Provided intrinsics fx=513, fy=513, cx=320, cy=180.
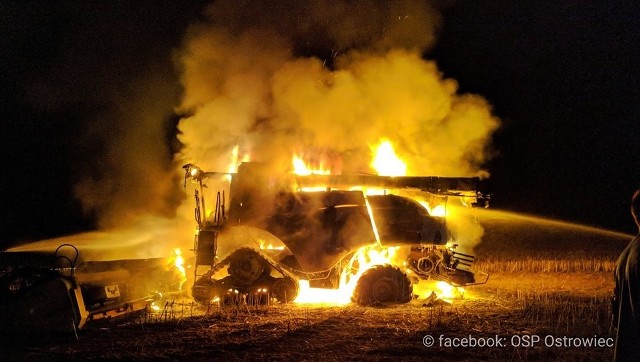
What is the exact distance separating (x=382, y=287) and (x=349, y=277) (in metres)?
1.24

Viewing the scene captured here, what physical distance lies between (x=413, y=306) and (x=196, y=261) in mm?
5635

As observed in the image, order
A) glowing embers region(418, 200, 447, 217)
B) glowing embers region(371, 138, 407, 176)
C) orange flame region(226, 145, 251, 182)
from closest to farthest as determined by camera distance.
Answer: glowing embers region(418, 200, 447, 217)
glowing embers region(371, 138, 407, 176)
orange flame region(226, 145, 251, 182)

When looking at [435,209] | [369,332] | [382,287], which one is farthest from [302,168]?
[369,332]

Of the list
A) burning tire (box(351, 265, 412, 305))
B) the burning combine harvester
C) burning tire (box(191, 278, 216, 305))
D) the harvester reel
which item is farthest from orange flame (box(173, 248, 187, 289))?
burning tire (box(351, 265, 412, 305))

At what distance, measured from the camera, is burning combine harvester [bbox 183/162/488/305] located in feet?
42.6

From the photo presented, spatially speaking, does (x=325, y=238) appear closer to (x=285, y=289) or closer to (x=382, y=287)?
(x=285, y=289)

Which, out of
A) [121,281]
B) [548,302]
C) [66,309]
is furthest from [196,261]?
[548,302]

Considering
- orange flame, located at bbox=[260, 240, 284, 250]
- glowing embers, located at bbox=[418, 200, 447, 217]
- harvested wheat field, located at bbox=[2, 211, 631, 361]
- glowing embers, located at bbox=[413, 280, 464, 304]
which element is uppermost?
glowing embers, located at bbox=[418, 200, 447, 217]

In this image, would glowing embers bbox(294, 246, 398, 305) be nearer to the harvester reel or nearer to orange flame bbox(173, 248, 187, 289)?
the harvester reel

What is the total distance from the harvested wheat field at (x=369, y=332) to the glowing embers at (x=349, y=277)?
1030 mm

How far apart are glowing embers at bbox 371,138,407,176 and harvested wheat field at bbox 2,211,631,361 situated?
4.48 m

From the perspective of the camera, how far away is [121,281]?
39.4ft

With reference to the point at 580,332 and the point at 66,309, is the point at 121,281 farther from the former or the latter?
the point at 580,332

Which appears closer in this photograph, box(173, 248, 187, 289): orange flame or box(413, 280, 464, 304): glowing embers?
box(413, 280, 464, 304): glowing embers
